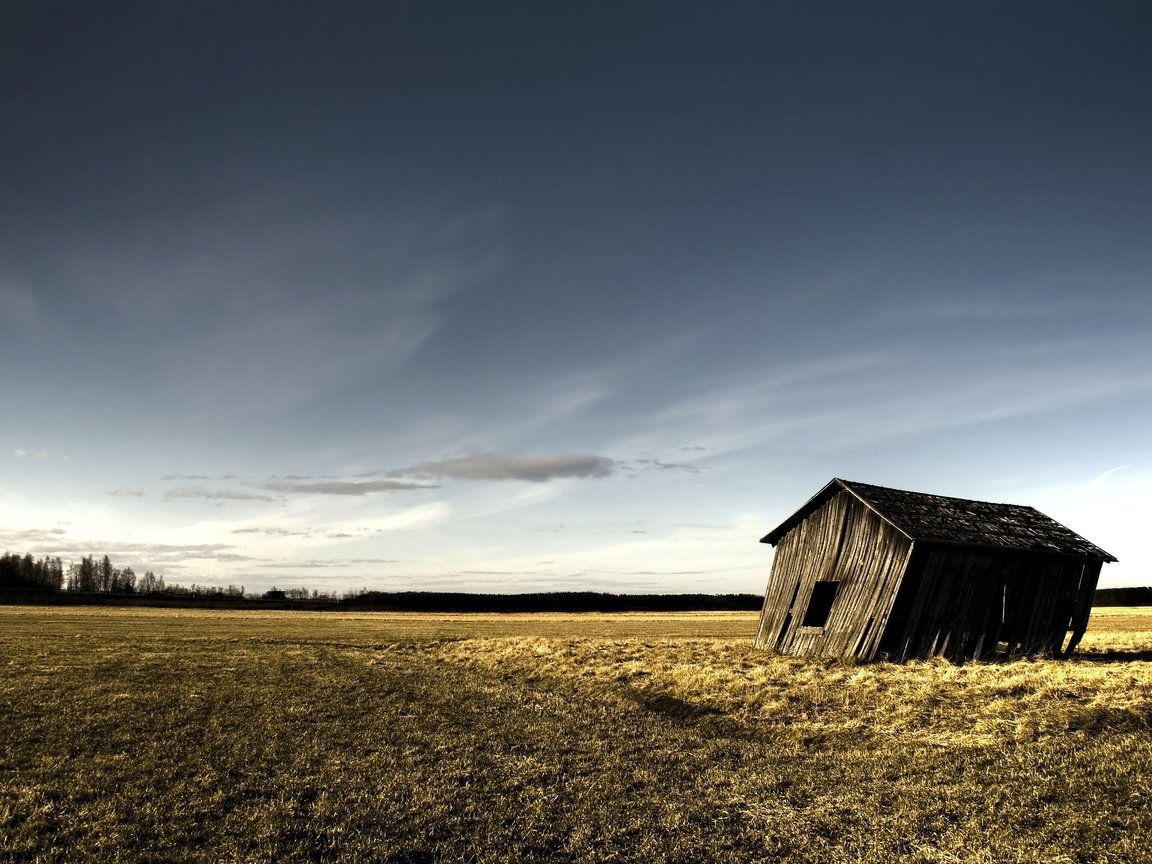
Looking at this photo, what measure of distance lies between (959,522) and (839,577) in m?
4.96

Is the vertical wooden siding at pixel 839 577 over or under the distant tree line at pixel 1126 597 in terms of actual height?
over

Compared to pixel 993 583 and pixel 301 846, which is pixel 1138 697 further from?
pixel 301 846

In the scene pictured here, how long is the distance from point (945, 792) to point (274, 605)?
107 metres

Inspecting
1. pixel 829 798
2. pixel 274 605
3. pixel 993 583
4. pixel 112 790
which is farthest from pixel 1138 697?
pixel 274 605

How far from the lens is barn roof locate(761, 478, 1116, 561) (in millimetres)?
25422

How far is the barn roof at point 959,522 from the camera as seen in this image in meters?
25.4

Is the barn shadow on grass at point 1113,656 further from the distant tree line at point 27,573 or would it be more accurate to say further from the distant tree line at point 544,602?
the distant tree line at point 27,573

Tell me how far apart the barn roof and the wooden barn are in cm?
7

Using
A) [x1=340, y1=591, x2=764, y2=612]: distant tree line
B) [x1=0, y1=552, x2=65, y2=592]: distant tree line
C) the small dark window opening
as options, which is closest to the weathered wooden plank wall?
the small dark window opening

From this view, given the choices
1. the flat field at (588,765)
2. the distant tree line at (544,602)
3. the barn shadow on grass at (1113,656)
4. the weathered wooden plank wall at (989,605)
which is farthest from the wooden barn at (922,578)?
the distant tree line at (544,602)

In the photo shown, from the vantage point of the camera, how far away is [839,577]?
27.1m

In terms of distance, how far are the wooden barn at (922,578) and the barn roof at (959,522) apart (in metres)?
0.07

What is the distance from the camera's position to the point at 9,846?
8.16 m

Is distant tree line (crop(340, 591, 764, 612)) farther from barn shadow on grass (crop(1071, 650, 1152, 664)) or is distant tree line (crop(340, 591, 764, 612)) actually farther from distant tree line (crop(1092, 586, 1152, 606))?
barn shadow on grass (crop(1071, 650, 1152, 664))
